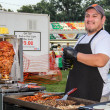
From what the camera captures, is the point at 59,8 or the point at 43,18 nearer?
the point at 43,18

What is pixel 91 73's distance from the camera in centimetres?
312

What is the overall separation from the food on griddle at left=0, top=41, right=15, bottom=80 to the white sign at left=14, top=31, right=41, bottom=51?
9431 millimetres

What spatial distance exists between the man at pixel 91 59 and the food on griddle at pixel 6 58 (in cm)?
96

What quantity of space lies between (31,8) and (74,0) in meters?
15.3

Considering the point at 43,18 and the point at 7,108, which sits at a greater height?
the point at 43,18

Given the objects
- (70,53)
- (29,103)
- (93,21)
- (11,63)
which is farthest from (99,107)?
(11,63)

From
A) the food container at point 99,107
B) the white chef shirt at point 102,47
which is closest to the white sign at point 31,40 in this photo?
the white chef shirt at point 102,47

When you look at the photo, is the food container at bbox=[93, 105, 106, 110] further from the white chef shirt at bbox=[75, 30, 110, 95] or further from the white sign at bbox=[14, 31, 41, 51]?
the white sign at bbox=[14, 31, 41, 51]

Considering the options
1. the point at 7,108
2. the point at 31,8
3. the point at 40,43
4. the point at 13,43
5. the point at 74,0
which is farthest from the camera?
the point at 31,8

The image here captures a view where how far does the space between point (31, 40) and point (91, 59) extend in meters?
10.7

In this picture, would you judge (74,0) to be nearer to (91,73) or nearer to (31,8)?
(31,8)

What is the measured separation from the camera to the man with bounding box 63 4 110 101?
9.80 ft

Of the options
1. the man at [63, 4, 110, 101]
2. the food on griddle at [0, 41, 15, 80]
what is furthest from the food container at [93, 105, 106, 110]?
the food on griddle at [0, 41, 15, 80]

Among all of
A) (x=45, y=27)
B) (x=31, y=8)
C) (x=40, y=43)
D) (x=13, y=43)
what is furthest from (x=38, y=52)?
(x=31, y=8)
